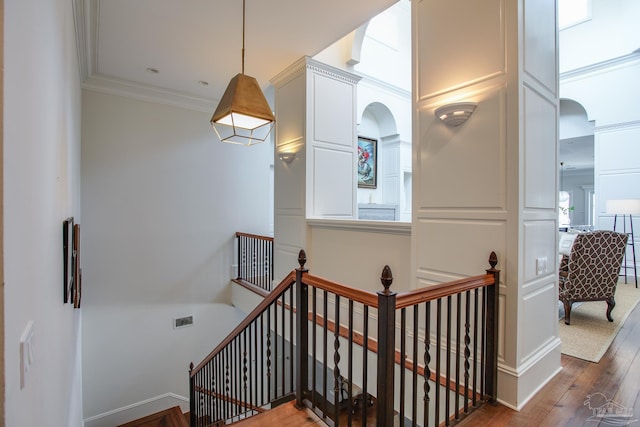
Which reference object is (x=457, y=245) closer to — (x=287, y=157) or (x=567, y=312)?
(x=567, y=312)

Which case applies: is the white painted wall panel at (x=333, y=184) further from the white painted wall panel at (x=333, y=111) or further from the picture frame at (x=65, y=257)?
the picture frame at (x=65, y=257)

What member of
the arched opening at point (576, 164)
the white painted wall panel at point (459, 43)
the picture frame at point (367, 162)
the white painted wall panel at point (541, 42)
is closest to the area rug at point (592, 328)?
the white painted wall panel at point (541, 42)

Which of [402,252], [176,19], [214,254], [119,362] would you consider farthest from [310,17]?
[119,362]

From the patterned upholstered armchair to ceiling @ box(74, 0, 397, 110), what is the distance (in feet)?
10.6

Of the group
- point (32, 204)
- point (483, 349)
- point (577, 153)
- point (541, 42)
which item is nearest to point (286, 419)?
point (483, 349)

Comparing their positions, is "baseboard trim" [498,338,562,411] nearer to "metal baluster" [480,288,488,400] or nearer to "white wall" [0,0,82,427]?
"metal baluster" [480,288,488,400]

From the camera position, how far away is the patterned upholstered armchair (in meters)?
3.31

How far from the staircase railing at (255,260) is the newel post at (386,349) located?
344 centimetres

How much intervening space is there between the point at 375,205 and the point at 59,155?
529cm

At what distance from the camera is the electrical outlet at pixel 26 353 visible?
3.04 ft

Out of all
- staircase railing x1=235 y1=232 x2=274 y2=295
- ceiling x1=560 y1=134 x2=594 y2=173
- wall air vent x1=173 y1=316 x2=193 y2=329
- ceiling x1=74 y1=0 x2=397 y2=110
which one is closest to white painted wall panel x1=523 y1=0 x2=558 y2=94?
ceiling x1=74 y1=0 x2=397 y2=110

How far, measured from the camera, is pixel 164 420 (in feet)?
14.6

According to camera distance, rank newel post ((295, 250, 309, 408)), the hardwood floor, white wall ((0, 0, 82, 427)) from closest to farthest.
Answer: white wall ((0, 0, 82, 427)), the hardwood floor, newel post ((295, 250, 309, 408))

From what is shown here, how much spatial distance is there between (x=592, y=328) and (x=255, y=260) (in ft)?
14.7
